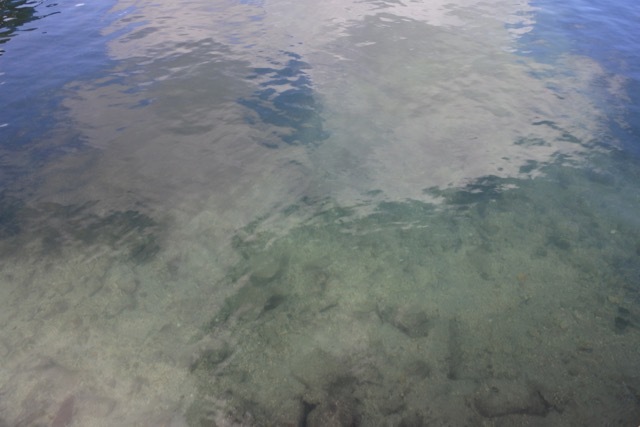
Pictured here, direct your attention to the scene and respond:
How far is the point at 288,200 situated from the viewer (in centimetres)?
724

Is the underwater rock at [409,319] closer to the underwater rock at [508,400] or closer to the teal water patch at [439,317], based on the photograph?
the teal water patch at [439,317]

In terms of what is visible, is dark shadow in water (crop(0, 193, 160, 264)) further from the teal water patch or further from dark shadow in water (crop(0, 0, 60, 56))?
dark shadow in water (crop(0, 0, 60, 56))

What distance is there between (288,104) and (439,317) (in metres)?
6.41

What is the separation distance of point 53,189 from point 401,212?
672 centimetres

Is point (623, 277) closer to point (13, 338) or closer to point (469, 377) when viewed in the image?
point (469, 377)

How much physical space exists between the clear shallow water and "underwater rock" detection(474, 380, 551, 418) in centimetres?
3

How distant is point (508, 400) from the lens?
455 centimetres

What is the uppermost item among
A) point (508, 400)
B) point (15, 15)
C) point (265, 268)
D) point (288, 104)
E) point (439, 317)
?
point (15, 15)

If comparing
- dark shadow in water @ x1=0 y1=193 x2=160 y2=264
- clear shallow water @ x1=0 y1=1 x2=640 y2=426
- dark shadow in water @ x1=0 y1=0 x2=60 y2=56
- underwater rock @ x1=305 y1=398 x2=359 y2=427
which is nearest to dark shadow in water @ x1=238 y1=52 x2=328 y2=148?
clear shallow water @ x1=0 y1=1 x2=640 y2=426

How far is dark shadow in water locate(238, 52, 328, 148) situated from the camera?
28.7 ft

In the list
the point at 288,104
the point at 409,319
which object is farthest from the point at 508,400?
the point at 288,104

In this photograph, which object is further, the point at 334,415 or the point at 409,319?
the point at 409,319

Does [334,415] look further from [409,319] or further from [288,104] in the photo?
[288,104]

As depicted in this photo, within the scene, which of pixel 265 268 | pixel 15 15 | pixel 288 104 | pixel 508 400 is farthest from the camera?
pixel 15 15
